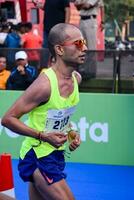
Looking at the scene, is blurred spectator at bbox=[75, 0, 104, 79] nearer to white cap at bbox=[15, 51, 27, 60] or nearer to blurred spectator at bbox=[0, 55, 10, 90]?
white cap at bbox=[15, 51, 27, 60]

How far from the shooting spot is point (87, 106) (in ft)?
30.7

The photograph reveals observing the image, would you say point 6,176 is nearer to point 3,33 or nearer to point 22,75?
point 22,75

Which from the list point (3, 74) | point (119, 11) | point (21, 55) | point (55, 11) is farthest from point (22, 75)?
point (119, 11)

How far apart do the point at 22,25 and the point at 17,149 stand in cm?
472

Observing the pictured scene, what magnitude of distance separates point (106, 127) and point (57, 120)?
467 centimetres

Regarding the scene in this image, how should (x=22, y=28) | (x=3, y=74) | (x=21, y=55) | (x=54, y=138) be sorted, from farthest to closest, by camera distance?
(x=22, y=28), (x=3, y=74), (x=21, y=55), (x=54, y=138)

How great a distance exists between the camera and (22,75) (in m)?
10.3

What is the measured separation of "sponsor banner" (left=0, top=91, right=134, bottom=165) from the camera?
923cm

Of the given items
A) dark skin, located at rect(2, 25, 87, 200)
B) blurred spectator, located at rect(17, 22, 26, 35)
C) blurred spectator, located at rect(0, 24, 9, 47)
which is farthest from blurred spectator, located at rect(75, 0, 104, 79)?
dark skin, located at rect(2, 25, 87, 200)

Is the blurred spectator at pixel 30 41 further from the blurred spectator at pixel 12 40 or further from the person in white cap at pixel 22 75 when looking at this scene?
the person in white cap at pixel 22 75

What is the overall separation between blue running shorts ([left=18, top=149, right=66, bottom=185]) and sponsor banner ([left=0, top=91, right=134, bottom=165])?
Answer: 455 cm

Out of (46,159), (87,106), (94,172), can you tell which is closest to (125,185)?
(94,172)

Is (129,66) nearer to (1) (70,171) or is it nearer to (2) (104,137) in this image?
(2) (104,137)

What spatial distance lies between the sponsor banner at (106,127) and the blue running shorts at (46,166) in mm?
4554
